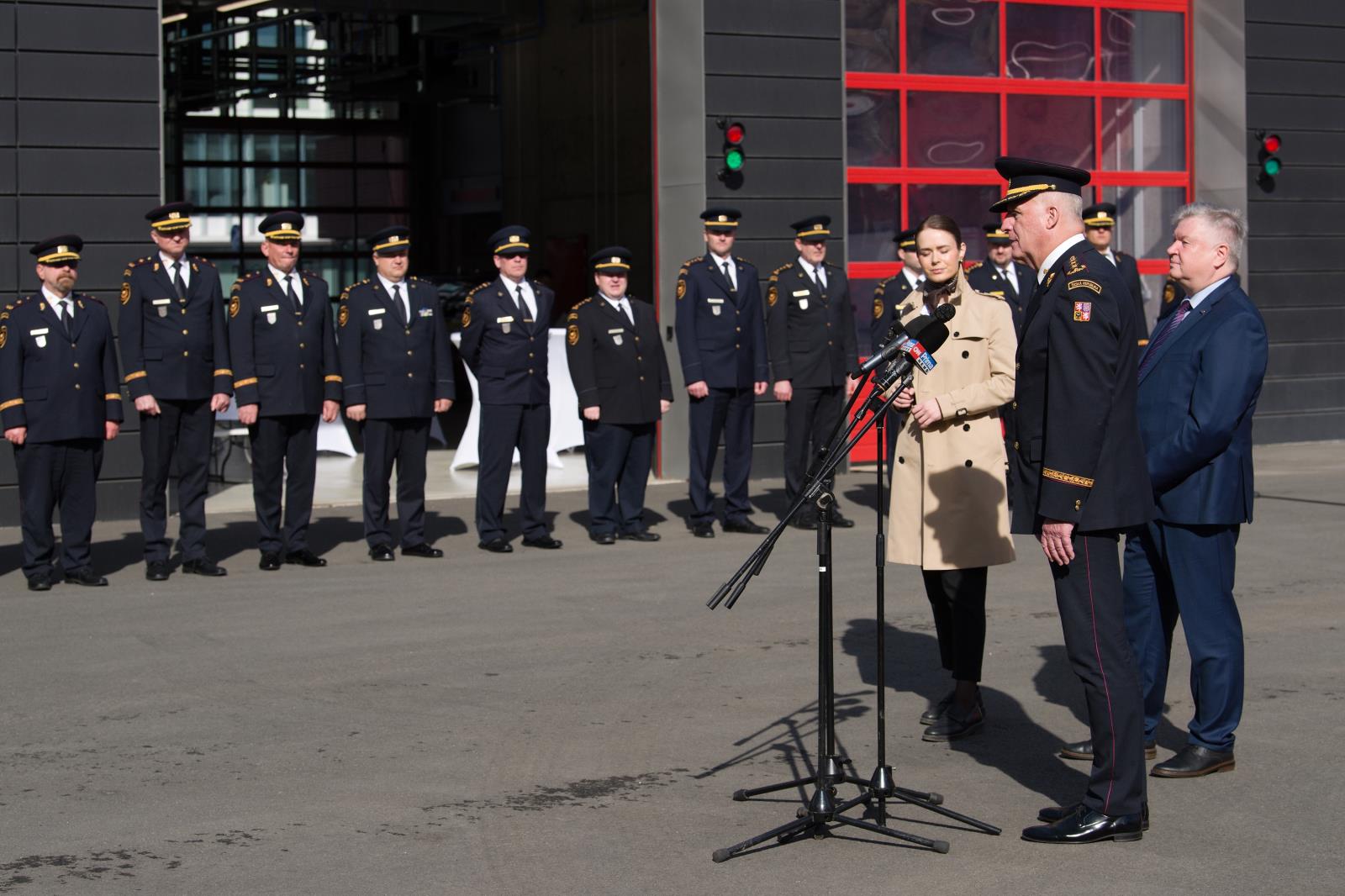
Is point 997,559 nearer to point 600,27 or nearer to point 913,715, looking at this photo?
point 913,715

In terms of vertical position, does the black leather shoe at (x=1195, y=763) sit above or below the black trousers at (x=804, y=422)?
below

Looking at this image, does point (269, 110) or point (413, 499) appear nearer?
point (413, 499)

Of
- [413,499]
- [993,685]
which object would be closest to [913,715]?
[993,685]

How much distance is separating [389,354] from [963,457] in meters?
5.36

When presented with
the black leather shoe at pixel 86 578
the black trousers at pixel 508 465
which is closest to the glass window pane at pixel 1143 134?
the black trousers at pixel 508 465

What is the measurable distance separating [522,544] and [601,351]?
138 centimetres

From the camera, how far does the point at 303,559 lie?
1105cm

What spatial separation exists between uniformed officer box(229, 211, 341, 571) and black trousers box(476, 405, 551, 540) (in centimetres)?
106

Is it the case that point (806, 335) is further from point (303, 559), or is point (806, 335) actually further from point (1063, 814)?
point (1063, 814)

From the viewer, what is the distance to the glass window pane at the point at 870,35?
16.1 m

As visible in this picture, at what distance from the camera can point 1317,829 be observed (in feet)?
18.1

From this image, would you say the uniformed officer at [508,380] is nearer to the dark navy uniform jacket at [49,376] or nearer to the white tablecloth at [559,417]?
the dark navy uniform jacket at [49,376]

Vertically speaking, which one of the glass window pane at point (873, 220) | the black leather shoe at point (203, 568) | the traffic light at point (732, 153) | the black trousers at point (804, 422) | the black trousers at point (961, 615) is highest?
the traffic light at point (732, 153)

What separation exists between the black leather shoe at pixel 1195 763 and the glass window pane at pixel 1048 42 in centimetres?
1179
